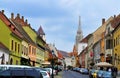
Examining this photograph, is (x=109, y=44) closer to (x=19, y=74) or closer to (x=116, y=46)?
(x=116, y=46)

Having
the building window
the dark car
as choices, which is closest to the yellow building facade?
the building window

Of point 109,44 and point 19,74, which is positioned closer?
point 19,74

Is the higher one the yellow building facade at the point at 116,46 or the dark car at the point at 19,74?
the yellow building facade at the point at 116,46

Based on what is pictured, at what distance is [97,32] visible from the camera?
395 feet

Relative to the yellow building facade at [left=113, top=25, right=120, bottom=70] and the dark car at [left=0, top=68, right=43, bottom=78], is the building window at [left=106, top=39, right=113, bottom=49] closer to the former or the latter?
the yellow building facade at [left=113, top=25, right=120, bottom=70]

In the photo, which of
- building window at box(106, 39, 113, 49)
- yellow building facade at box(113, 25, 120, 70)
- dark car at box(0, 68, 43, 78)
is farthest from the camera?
building window at box(106, 39, 113, 49)

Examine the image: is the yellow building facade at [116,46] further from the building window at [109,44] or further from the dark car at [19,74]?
the dark car at [19,74]

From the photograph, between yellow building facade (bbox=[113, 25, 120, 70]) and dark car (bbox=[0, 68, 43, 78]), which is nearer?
dark car (bbox=[0, 68, 43, 78])

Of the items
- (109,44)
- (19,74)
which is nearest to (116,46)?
(109,44)

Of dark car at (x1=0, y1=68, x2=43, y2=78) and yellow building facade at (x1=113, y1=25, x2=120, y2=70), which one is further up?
yellow building facade at (x1=113, y1=25, x2=120, y2=70)

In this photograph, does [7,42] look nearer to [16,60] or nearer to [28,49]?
[16,60]

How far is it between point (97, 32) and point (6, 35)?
63803mm

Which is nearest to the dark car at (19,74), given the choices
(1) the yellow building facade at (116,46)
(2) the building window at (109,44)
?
(1) the yellow building facade at (116,46)

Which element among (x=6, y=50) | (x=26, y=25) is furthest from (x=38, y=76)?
(x=26, y=25)
